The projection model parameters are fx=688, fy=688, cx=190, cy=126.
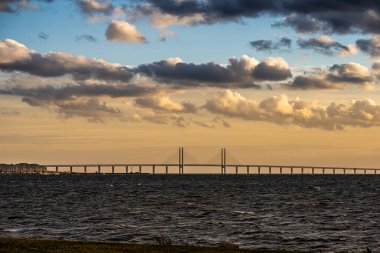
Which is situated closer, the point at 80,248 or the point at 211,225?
the point at 80,248

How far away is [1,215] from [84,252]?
4555 centimetres

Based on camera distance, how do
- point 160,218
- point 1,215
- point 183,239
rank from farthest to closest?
point 1,215 → point 160,218 → point 183,239

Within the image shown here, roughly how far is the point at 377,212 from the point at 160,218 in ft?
92.4

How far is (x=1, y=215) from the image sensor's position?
7512 cm

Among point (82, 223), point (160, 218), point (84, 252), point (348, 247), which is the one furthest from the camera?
point (160, 218)

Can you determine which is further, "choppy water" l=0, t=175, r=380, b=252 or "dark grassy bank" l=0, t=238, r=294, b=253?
"choppy water" l=0, t=175, r=380, b=252

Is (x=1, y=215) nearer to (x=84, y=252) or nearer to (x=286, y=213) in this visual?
(x=286, y=213)

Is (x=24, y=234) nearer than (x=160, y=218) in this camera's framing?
Yes

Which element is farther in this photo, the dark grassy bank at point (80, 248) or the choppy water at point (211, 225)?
the choppy water at point (211, 225)

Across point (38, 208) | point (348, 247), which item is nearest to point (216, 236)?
point (348, 247)

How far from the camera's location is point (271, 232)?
5647 centimetres

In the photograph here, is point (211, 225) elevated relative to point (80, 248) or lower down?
lower down

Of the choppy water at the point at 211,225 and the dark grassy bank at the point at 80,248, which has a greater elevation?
the dark grassy bank at the point at 80,248

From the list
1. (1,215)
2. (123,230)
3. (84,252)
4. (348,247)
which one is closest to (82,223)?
(123,230)
